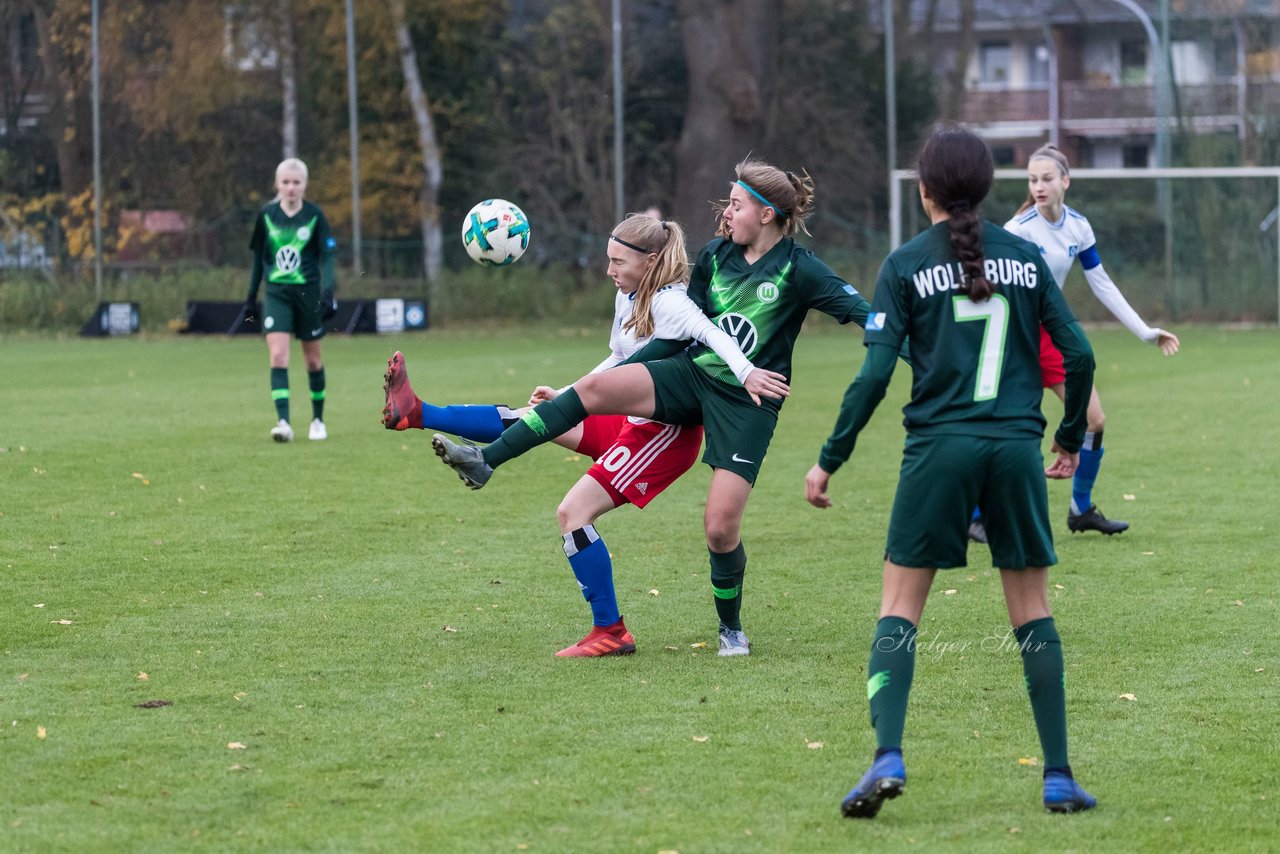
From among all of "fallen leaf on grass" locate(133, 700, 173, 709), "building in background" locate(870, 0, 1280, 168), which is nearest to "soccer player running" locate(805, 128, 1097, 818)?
"fallen leaf on grass" locate(133, 700, 173, 709)

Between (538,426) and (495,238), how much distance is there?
2.29 m

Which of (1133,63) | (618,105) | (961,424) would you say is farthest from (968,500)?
(1133,63)

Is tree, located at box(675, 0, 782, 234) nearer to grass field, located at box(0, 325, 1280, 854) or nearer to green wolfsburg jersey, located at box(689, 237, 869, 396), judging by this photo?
grass field, located at box(0, 325, 1280, 854)

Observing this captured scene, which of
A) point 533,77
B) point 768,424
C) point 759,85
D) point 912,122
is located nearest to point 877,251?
point 759,85

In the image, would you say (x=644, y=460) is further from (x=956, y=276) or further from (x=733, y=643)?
(x=956, y=276)

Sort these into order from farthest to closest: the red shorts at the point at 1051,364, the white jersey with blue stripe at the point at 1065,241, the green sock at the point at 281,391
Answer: the green sock at the point at 281,391
the white jersey with blue stripe at the point at 1065,241
the red shorts at the point at 1051,364

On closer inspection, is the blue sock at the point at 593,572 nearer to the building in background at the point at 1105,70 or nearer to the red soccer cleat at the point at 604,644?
the red soccer cleat at the point at 604,644

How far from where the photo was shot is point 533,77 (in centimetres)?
3488

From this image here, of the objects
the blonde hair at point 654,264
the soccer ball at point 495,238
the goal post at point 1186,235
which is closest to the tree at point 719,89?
the goal post at point 1186,235

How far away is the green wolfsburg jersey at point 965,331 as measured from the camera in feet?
14.0

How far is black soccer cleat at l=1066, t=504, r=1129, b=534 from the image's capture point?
29.2 feet

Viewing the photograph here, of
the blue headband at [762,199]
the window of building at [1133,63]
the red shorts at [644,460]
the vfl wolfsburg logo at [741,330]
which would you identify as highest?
the window of building at [1133,63]

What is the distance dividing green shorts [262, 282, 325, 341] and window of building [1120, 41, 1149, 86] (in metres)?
22.6

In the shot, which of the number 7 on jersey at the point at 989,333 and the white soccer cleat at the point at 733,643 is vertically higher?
the number 7 on jersey at the point at 989,333
